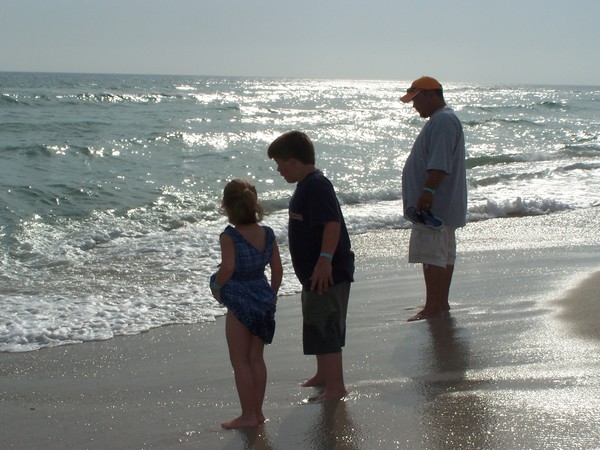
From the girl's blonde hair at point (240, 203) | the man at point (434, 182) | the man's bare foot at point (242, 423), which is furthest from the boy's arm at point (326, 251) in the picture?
the man at point (434, 182)

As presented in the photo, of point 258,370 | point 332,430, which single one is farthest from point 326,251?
point 332,430

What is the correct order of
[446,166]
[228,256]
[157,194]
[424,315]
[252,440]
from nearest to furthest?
[252,440] → [228,256] → [446,166] → [424,315] → [157,194]

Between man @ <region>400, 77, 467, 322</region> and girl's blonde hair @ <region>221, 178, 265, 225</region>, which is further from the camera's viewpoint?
man @ <region>400, 77, 467, 322</region>

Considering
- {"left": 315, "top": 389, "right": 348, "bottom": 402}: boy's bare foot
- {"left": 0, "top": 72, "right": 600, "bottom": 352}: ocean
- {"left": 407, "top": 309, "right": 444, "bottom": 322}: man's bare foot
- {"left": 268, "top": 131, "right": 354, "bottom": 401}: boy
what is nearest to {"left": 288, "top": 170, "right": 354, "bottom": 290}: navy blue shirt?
{"left": 268, "top": 131, "right": 354, "bottom": 401}: boy

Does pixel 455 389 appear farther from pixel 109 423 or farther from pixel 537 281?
pixel 537 281

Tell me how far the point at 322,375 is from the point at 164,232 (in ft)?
21.0

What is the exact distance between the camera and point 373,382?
423 centimetres

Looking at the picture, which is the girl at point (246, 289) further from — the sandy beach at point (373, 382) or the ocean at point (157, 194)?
the ocean at point (157, 194)

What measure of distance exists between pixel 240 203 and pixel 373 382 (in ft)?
4.01

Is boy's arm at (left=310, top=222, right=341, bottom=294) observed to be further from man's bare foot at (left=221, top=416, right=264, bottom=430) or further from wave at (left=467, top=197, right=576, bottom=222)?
wave at (left=467, top=197, right=576, bottom=222)

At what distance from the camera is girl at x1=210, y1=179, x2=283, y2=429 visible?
365cm

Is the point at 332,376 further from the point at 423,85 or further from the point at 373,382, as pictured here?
the point at 423,85

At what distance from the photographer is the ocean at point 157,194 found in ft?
21.8

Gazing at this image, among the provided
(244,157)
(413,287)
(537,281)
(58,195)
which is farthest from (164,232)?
→ (244,157)
